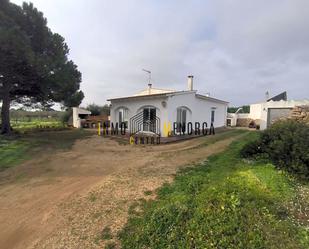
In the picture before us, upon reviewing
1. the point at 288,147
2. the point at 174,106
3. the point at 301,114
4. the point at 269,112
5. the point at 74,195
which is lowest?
the point at 74,195

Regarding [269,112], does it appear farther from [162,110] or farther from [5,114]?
[5,114]

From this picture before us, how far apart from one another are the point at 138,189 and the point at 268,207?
2.66m

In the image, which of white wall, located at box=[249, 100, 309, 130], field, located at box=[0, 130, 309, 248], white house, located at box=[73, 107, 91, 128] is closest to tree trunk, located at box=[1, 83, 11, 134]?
white house, located at box=[73, 107, 91, 128]

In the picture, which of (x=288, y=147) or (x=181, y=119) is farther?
(x=181, y=119)

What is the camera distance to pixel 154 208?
145 inches

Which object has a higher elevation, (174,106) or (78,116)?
(174,106)

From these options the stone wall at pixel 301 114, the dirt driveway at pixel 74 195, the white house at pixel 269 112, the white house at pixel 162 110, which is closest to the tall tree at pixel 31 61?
the white house at pixel 162 110

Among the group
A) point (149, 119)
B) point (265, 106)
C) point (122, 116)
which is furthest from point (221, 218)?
point (265, 106)

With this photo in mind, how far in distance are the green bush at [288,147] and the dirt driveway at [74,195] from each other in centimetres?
222

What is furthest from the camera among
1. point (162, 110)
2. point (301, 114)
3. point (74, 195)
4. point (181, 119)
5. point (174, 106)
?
point (181, 119)

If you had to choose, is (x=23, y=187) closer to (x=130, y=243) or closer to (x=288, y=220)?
(x=130, y=243)

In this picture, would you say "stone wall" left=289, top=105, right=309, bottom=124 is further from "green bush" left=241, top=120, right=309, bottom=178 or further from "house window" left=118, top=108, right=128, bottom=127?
"house window" left=118, top=108, right=128, bottom=127

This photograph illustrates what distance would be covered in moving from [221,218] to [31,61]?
11710 mm

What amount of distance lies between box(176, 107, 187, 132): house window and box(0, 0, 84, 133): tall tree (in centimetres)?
786
